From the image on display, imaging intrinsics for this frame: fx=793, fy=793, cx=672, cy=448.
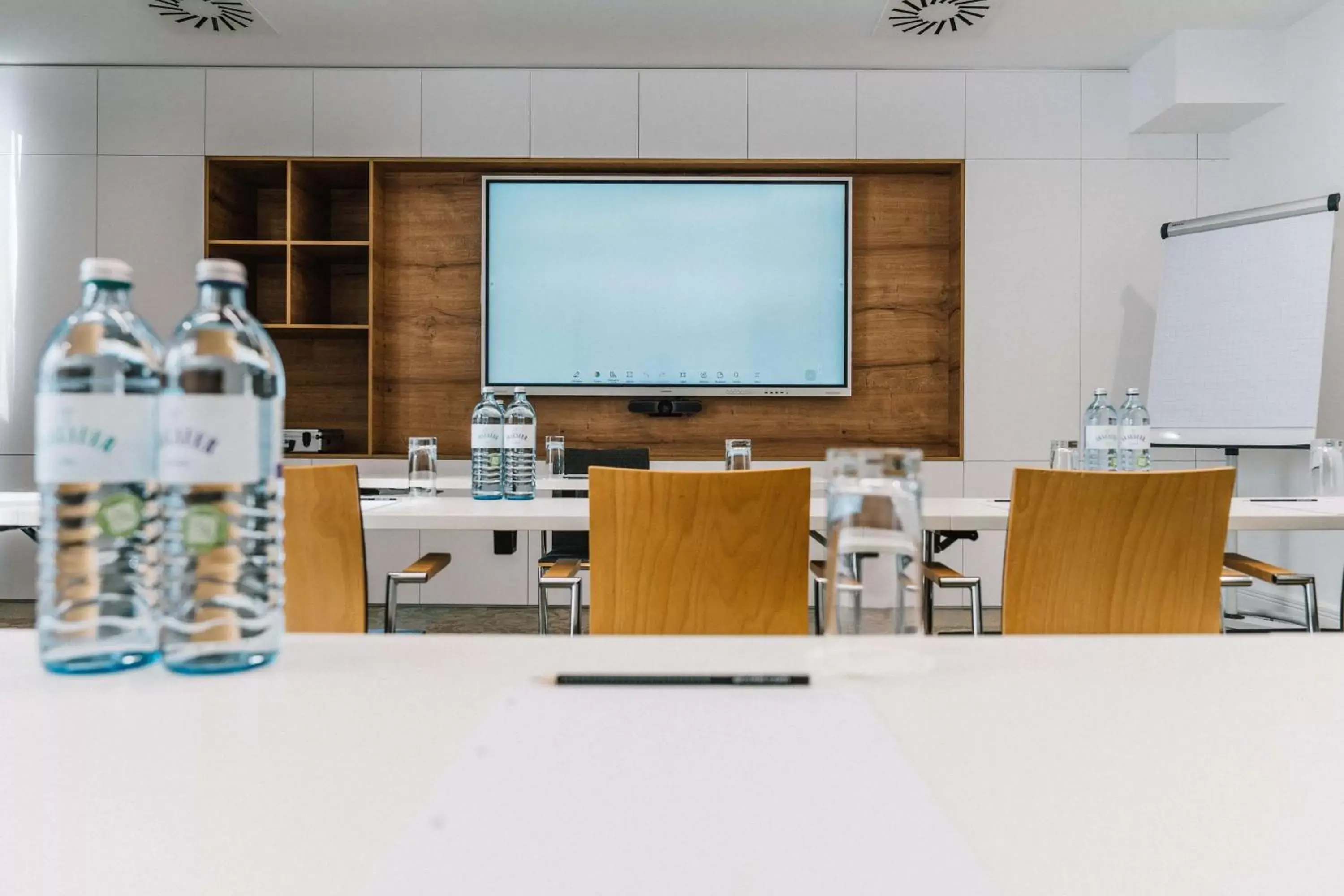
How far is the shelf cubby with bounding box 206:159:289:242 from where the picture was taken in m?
4.04

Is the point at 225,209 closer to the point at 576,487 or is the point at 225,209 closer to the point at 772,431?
the point at 576,487

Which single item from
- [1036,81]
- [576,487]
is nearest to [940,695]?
[576,487]

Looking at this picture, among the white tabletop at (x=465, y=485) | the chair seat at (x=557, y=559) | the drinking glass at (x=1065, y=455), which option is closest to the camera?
the chair seat at (x=557, y=559)

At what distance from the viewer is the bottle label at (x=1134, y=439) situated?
7.72 feet

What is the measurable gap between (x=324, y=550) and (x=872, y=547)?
1.37 meters

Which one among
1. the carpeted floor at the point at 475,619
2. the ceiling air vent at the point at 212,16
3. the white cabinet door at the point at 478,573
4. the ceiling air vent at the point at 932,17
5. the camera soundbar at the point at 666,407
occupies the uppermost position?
the ceiling air vent at the point at 932,17

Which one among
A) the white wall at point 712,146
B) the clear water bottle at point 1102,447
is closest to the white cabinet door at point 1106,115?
the white wall at point 712,146

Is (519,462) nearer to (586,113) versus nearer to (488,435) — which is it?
(488,435)

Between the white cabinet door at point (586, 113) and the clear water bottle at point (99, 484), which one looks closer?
the clear water bottle at point (99, 484)

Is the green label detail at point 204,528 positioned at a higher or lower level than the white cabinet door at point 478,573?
higher

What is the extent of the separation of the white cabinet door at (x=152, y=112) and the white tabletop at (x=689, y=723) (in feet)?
14.2

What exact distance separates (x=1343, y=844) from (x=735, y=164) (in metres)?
4.14

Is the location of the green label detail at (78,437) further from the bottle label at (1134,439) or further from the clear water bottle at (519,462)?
the bottle label at (1134,439)

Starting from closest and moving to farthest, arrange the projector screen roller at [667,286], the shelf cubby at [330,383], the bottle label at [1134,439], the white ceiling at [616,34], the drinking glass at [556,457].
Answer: the bottle label at [1134,439] < the drinking glass at [556,457] < the white ceiling at [616,34] < the projector screen roller at [667,286] < the shelf cubby at [330,383]
